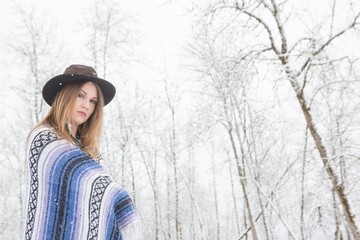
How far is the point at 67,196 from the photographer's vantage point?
65.4 inches

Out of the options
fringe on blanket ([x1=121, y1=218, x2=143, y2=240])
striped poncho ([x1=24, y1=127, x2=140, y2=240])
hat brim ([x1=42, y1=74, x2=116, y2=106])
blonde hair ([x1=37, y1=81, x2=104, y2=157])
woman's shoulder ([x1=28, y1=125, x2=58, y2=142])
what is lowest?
fringe on blanket ([x1=121, y1=218, x2=143, y2=240])

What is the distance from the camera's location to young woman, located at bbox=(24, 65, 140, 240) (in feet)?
5.31

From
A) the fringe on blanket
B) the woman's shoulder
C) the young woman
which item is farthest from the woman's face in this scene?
the fringe on blanket

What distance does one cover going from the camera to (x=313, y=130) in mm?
5574

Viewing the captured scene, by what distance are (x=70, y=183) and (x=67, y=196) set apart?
68 millimetres

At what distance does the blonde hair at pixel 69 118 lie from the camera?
1840mm

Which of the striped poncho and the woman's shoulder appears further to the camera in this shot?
the woman's shoulder

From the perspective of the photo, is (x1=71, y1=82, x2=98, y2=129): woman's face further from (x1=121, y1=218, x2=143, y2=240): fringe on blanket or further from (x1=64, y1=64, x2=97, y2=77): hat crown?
(x1=121, y1=218, x2=143, y2=240): fringe on blanket

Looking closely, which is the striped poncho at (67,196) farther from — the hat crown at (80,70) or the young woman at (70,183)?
the hat crown at (80,70)

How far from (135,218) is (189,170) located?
25731 mm

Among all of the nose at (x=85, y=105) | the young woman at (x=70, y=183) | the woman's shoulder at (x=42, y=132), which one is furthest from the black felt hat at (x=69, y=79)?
the woman's shoulder at (x=42, y=132)

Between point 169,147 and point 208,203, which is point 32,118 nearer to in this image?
point 169,147

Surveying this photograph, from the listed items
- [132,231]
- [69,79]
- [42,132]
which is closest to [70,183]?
[42,132]

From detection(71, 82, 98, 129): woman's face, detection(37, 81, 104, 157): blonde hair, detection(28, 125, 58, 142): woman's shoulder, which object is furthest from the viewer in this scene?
detection(71, 82, 98, 129): woman's face
